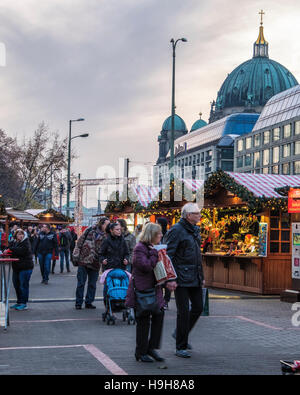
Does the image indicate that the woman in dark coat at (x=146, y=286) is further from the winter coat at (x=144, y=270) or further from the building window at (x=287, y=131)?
the building window at (x=287, y=131)

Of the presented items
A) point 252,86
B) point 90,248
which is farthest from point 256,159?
point 90,248

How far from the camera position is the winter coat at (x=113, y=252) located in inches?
463

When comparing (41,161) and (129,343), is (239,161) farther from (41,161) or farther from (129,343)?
(129,343)

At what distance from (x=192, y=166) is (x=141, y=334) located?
489ft

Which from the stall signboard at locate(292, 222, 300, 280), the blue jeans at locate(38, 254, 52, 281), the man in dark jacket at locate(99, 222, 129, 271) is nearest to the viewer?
the man in dark jacket at locate(99, 222, 129, 271)

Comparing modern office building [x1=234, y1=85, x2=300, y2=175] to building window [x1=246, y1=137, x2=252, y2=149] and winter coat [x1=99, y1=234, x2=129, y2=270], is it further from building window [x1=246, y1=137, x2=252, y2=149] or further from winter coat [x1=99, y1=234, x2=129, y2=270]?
winter coat [x1=99, y1=234, x2=129, y2=270]

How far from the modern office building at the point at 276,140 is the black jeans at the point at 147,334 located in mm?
90595

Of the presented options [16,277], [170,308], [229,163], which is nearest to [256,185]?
[170,308]

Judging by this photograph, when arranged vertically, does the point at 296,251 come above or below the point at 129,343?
above

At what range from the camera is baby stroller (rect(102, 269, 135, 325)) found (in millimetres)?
11117

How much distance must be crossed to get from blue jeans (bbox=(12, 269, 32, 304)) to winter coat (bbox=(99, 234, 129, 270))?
1.68 metres

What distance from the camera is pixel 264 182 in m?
17.9

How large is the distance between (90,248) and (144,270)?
5.57 m

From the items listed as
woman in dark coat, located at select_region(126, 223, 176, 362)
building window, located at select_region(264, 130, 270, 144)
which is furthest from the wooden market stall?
building window, located at select_region(264, 130, 270, 144)
